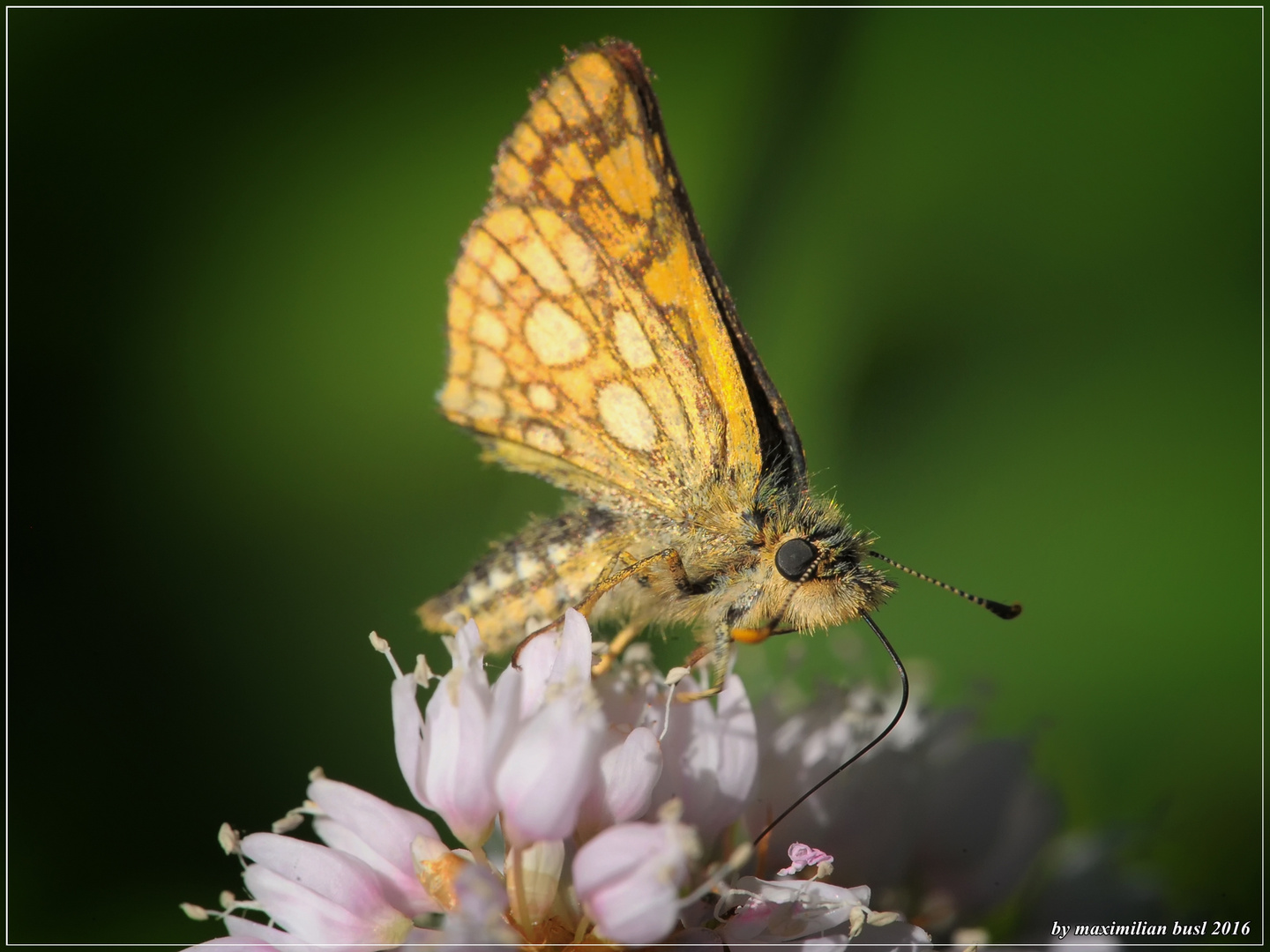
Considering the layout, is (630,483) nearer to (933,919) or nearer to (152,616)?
(933,919)

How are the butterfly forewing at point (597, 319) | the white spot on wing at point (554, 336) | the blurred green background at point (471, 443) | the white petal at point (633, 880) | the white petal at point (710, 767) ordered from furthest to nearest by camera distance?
the blurred green background at point (471, 443) → the white spot on wing at point (554, 336) → the butterfly forewing at point (597, 319) → the white petal at point (710, 767) → the white petal at point (633, 880)

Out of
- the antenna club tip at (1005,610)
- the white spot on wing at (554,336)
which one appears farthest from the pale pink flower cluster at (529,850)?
the white spot on wing at (554,336)

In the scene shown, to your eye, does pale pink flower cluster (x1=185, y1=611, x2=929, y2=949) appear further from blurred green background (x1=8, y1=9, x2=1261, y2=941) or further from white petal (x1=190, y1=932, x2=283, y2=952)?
blurred green background (x1=8, y1=9, x2=1261, y2=941)

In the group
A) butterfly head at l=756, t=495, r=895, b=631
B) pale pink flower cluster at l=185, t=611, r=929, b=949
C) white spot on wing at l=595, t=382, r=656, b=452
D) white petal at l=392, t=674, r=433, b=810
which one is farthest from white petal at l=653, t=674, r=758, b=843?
white spot on wing at l=595, t=382, r=656, b=452

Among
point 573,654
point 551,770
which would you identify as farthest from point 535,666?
point 551,770

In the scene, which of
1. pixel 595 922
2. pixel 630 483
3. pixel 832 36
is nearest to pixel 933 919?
pixel 595 922

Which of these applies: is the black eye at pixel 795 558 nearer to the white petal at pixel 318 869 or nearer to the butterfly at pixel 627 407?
the butterfly at pixel 627 407
